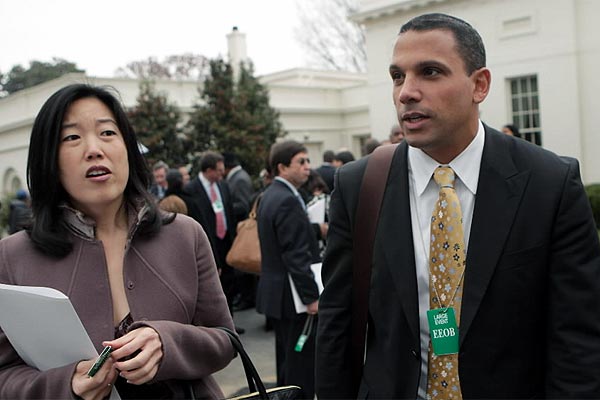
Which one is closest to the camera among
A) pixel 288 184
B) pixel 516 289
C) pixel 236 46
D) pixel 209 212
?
pixel 516 289

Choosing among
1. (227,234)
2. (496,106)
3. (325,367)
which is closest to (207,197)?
(227,234)

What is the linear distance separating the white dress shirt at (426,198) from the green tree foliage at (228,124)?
48.6ft

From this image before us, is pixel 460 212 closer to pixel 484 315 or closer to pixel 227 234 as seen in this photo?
pixel 484 315

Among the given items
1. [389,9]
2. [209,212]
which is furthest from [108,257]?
[389,9]

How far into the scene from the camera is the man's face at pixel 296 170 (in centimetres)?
525

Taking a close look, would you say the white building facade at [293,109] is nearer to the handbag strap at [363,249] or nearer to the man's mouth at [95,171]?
the man's mouth at [95,171]

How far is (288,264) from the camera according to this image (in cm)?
497

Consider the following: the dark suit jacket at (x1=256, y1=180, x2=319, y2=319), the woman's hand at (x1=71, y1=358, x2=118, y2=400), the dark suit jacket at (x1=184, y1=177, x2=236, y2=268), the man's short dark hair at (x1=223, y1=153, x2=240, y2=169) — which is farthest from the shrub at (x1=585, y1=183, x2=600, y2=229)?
the woman's hand at (x1=71, y1=358, x2=118, y2=400)

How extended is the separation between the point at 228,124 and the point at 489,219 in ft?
51.5

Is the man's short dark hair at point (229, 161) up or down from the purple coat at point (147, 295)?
up

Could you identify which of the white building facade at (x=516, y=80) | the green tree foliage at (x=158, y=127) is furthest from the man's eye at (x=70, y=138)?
the green tree foliage at (x=158, y=127)

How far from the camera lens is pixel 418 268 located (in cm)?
220

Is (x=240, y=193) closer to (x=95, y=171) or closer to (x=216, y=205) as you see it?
(x=216, y=205)

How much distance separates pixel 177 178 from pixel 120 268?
5158 millimetres
